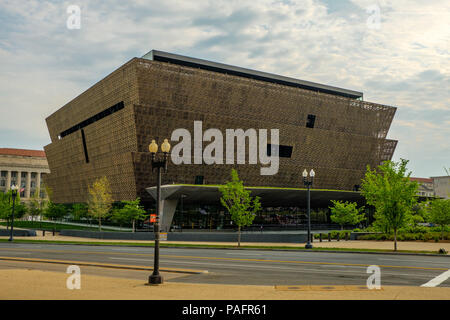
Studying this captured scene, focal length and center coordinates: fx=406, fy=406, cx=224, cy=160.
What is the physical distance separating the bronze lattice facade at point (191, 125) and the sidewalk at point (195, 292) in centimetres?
5137

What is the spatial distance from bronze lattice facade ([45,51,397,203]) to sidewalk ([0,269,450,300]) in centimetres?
5137

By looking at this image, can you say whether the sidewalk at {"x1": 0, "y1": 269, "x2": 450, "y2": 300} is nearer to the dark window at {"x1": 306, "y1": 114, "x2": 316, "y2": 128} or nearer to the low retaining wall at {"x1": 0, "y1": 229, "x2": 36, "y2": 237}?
the low retaining wall at {"x1": 0, "y1": 229, "x2": 36, "y2": 237}

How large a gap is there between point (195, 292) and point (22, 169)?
161m

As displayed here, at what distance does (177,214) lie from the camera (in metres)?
64.9

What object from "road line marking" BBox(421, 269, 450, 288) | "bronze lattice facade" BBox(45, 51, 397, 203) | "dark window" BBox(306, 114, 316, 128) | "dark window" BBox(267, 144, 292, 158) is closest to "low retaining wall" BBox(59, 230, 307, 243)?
"bronze lattice facade" BBox(45, 51, 397, 203)

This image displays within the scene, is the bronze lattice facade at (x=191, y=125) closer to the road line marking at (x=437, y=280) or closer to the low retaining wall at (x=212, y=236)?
the low retaining wall at (x=212, y=236)

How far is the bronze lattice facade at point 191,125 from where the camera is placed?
2549 inches

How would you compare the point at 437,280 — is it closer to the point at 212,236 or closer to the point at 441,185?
the point at 212,236

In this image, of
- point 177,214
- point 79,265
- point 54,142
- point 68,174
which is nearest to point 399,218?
point 79,265

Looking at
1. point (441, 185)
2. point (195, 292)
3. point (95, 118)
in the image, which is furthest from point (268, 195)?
point (441, 185)

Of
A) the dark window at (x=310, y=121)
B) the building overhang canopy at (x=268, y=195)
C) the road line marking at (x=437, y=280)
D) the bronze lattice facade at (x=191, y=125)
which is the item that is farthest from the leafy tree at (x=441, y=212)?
the dark window at (x=310, y=121)

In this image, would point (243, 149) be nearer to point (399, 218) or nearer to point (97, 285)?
point (399, 218)

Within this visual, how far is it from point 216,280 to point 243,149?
57680 mm

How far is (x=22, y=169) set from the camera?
15400 cm
